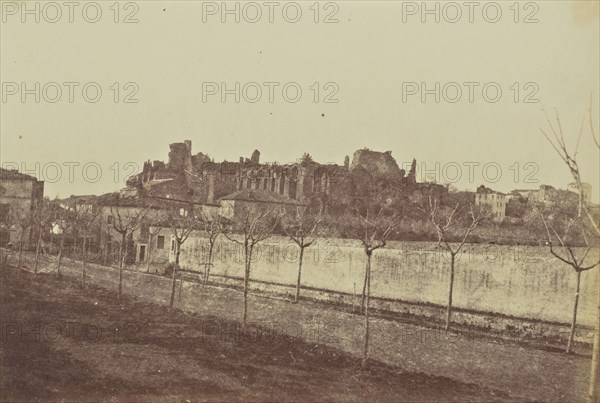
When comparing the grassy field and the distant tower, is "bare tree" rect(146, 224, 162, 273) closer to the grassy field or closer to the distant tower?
the grassy field

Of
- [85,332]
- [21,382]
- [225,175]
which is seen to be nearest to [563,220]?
[85,332]

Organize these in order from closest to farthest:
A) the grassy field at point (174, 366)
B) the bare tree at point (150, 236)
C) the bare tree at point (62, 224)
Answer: the grassy field at point (174, 366) → the bare tree at point (62, 224) → the bare tree at point (150, 236)

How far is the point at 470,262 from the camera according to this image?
17.8 metres

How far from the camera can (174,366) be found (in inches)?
372

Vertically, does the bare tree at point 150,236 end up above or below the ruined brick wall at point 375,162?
below

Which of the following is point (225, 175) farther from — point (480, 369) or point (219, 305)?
point (480, 369)

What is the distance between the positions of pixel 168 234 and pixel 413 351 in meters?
25.2

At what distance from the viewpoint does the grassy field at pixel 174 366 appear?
819 cm

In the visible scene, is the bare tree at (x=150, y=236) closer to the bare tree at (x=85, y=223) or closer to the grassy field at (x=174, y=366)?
the bare tree at (x=85, y=223)

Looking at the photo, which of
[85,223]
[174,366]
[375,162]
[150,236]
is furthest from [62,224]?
[174,366]

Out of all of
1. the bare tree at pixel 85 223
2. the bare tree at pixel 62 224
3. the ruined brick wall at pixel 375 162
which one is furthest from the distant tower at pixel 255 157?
the bare tree at pixel 62 224

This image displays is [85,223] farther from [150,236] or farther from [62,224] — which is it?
[62,224]

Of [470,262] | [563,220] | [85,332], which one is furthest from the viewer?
[563,220]

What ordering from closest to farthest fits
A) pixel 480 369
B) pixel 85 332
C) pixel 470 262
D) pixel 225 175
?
pixel 480 369 < pixel 85 332 < pixel 470 262 < pixel 225 175
